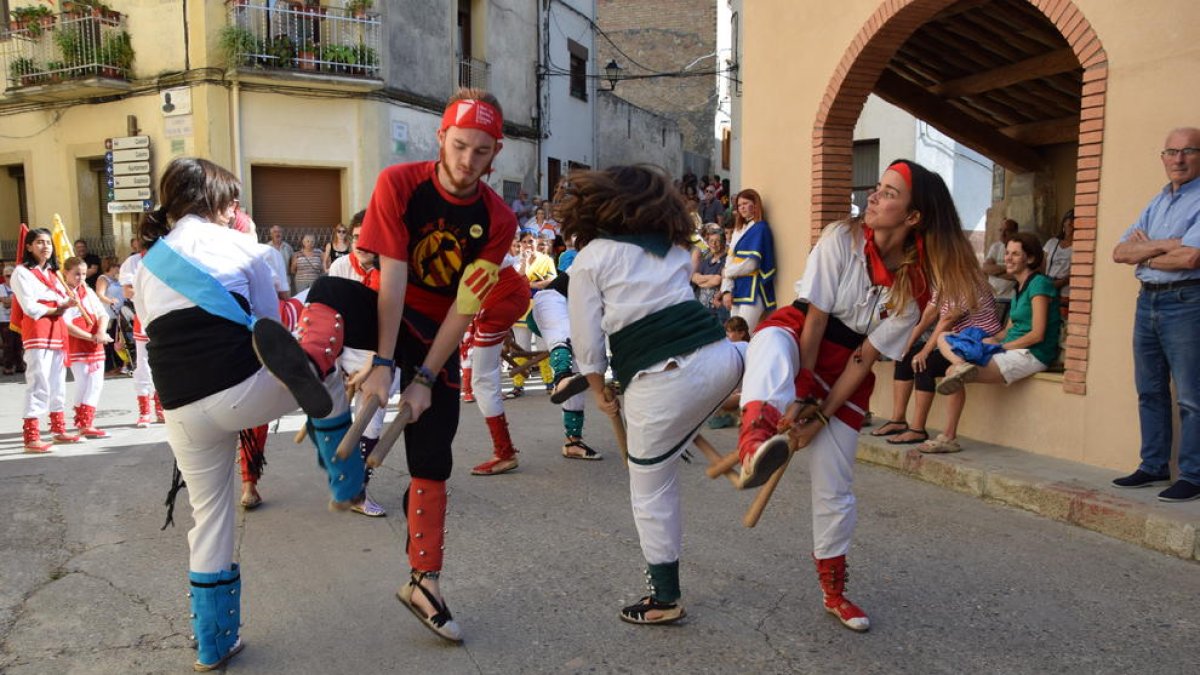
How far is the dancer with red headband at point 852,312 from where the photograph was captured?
332 cm

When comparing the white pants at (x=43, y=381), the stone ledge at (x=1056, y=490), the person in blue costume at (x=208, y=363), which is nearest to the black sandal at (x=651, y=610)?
the person in blue costume at (x=208, y=363)

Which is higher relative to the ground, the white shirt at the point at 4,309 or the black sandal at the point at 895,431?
the white shirt at the point at 4,309

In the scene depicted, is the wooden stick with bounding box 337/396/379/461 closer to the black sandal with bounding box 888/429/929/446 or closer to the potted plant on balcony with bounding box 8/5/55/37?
the black sandal with bounding box 888/429/929/446

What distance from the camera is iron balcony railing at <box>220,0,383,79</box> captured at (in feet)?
51.1

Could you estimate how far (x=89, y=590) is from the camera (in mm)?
3996

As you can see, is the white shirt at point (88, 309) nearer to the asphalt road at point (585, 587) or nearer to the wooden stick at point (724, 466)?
the asphalt road at point (585, 587)

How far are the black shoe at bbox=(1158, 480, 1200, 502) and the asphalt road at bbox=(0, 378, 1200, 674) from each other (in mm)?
427

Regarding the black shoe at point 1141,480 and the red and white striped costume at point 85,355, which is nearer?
the black shoe at point 1141,480

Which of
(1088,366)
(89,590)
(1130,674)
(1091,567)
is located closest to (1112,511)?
(1091,567)

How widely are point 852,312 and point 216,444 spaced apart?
7.96 feet

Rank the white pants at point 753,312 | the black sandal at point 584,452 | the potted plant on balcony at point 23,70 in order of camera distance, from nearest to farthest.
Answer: the black sandal at point 584,452
the white pants at point 753,312
the potted plant on balcony at point 23,70

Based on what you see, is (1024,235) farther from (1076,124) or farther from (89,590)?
(89,590)

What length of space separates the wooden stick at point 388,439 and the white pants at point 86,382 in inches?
236

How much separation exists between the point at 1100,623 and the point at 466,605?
2.63 m
